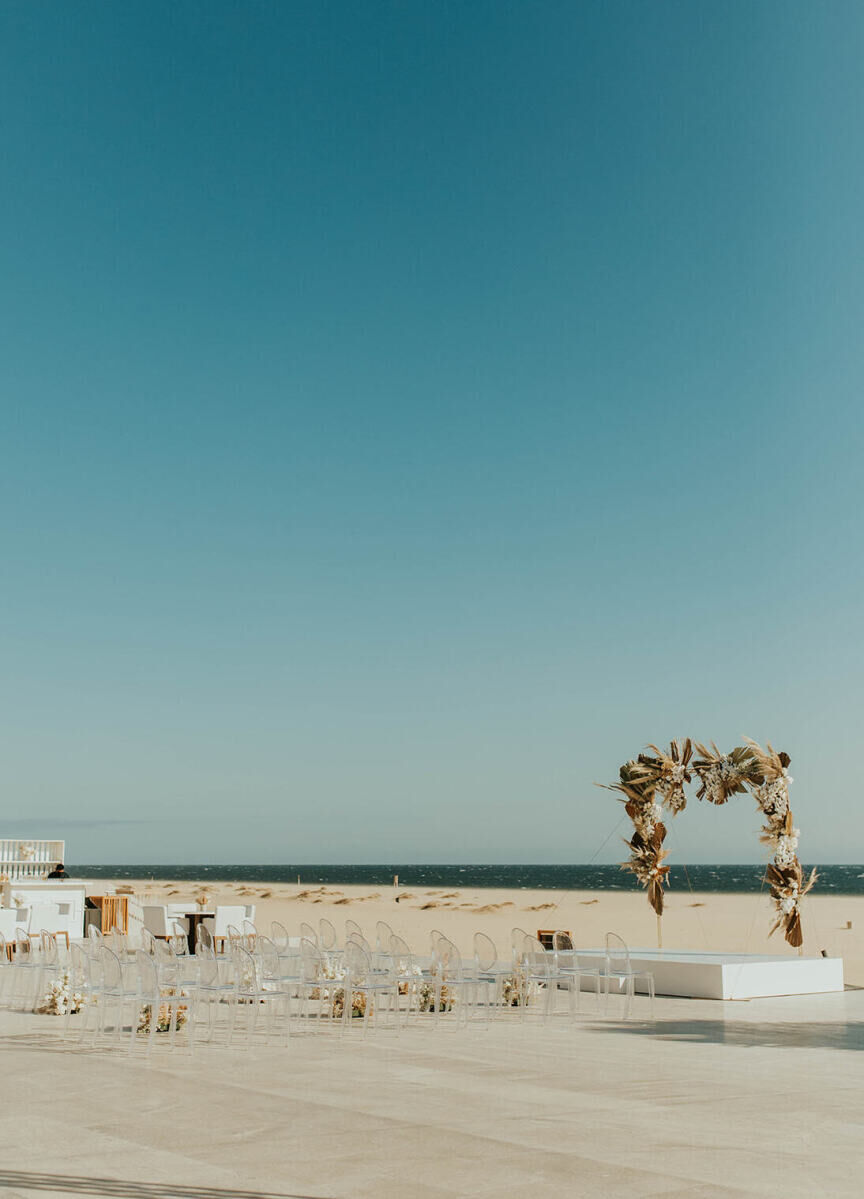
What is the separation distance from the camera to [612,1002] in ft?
52.8

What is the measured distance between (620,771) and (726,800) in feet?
5.70

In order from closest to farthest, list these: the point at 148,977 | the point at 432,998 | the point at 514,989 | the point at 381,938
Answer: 1. the point at 148,977
2. the point at 432,998
3. the point at 514,989
4. the point at 381,938

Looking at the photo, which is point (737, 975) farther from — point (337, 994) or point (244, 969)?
point (244, 969)

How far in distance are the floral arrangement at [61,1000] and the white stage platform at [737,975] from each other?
6.94 metres

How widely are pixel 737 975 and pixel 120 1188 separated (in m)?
11.9

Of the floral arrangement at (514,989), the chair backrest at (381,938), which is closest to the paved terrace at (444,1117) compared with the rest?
the floral arrangement at (514,989)

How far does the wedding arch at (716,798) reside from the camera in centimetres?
1839

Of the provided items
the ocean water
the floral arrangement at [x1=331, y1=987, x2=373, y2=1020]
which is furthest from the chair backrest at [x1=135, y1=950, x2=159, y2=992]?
the ocean water

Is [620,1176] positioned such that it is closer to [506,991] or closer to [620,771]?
[506,991]

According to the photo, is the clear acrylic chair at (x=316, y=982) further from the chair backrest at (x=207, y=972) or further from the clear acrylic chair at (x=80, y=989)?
the clear acrylic chair at (x=80, y=989)

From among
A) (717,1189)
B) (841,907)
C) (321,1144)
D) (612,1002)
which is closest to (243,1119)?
(321,1144)

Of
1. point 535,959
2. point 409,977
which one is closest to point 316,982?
point 409,977

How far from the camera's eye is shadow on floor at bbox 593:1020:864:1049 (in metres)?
12.1

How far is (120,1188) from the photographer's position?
239 inches
